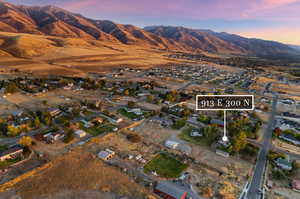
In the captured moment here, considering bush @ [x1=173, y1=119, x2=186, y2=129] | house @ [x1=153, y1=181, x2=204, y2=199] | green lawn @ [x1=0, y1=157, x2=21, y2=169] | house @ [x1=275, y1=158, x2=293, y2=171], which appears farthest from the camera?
bush @ [x1=173, y1=119, x2=186, y2=129]

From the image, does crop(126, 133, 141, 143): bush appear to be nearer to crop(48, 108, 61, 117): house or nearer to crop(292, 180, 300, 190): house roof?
crop(48, 108, 61, 117): house

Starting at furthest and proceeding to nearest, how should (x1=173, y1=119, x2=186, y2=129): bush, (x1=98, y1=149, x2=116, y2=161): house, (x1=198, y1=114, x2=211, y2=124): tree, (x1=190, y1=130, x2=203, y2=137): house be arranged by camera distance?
(x1=198, y1=114, x2=211, y2=124): tree < (x1=173, y1=119, x2=186, y2=129): bush < (x1=190, y1=130, x2=203, y2=137): house < (x1=98, y1=149, x2=116, y2=161): house

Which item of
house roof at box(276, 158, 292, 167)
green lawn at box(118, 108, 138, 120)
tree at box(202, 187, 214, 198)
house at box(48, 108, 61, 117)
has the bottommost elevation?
tree at box(202, 187, 214, 198)

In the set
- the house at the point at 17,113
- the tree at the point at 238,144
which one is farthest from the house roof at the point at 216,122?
the house at the point at 17,113

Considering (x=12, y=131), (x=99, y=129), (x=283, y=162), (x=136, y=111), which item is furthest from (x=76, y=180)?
(x=283, y=162)

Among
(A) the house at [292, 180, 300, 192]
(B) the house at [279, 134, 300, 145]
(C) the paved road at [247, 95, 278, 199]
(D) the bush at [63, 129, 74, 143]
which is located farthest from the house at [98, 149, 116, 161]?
(B) the house at [279, 134, 300, 145]

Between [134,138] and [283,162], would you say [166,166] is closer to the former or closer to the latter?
[134,138]

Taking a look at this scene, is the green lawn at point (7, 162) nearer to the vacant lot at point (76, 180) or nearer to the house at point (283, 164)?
the vacant lot at point (76, 180)
